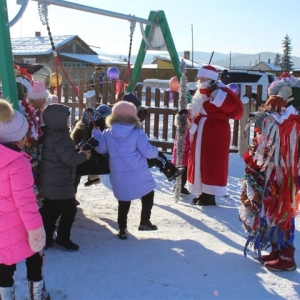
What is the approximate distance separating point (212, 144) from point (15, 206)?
3.01 metres

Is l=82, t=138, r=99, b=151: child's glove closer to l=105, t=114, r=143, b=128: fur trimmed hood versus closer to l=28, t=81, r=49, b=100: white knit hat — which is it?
l=105, t=114, r=143, b=128: fur trimmed hood

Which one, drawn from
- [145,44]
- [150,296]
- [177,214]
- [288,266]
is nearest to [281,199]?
[288,266]

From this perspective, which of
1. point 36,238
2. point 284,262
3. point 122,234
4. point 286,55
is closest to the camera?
point 36,238

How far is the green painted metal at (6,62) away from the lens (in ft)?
10.5

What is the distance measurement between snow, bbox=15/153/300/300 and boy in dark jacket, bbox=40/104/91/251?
1.33ft

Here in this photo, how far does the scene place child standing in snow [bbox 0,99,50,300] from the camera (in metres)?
2.51

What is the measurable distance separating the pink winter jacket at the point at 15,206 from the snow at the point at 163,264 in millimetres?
614

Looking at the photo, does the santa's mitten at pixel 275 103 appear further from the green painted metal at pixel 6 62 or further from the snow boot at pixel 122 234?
the green painted metal at pixel 6 62

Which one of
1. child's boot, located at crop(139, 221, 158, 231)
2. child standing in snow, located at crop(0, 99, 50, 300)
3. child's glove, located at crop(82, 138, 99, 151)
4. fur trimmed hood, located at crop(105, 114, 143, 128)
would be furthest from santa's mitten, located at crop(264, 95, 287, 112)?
child standing in snow, located at crop(0, 99, 50, 300)

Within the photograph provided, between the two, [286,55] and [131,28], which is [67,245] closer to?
[131,28]

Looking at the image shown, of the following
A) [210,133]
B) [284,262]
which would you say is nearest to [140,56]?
[210,133]

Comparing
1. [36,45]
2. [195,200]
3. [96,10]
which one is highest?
[36,45]

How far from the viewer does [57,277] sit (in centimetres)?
337

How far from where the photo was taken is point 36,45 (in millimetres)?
36969
